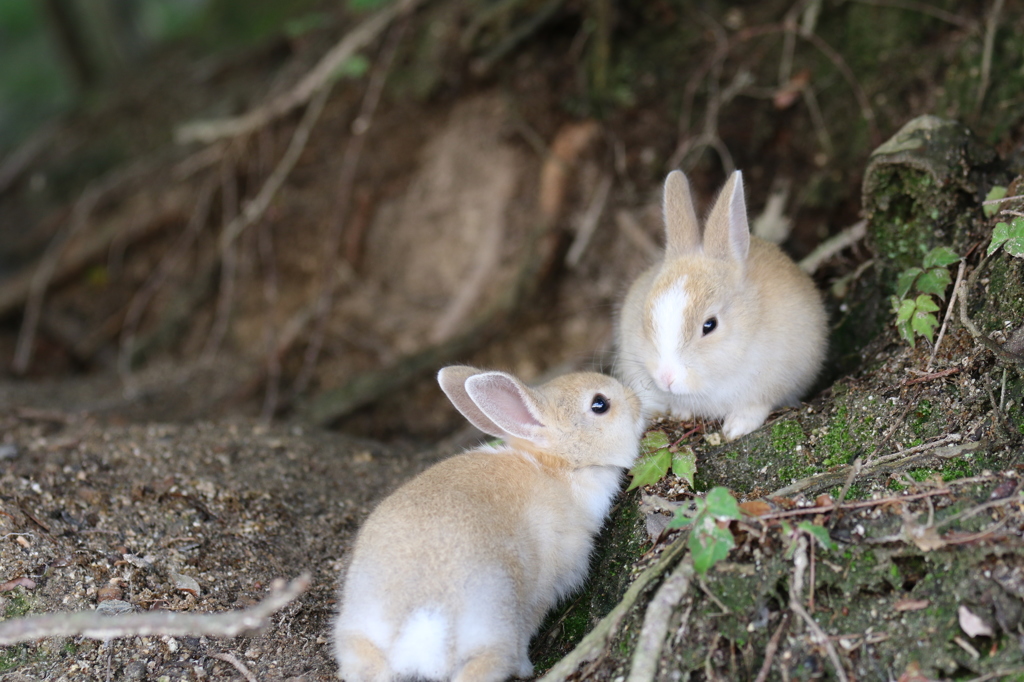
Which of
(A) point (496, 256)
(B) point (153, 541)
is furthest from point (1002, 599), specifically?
(A) point (496, 256)

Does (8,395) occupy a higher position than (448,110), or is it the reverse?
(448,110)

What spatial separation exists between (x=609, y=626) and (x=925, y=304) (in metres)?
1.93

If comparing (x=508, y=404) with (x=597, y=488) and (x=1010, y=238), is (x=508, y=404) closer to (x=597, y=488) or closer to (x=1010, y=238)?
(x=597, y=488)

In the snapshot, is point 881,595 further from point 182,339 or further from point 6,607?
point 182,339

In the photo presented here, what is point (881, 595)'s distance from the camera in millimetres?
2785

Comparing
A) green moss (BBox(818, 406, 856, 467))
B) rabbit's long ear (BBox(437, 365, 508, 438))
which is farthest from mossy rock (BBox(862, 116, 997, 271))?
→ rabbit's long ear (BBox(437, 365, 508, 438))

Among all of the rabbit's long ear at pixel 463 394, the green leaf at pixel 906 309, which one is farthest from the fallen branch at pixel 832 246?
the rabbit's long ear at pixel 463 394

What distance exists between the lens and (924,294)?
377 cm

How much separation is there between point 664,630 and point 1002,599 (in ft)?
3.30

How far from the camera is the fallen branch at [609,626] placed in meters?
2.87

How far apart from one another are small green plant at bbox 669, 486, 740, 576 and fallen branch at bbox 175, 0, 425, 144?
15.9ft

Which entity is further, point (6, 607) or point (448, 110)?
point (448, 110)

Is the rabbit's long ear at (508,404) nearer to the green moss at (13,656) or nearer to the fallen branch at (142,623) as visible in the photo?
the fallen branch at (142,623)

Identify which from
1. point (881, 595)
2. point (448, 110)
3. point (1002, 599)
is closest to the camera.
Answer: point (1002, 599)
